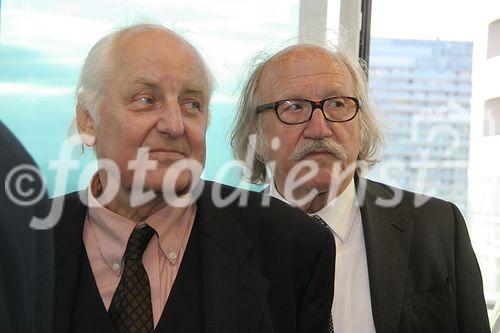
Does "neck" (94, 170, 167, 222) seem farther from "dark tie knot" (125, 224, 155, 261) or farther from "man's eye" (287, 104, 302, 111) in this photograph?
"man's eye" (287, 104, 302, 111)

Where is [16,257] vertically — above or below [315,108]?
below


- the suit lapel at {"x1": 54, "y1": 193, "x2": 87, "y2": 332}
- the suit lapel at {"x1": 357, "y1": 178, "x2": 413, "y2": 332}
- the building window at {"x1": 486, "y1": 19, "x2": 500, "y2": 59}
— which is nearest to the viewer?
the suit lapel at {"x1": 54, "y1": 193, "x2": 87, "y2": 332}

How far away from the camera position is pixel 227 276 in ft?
4.28

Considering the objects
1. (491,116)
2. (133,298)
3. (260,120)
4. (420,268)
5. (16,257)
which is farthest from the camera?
(491,116)

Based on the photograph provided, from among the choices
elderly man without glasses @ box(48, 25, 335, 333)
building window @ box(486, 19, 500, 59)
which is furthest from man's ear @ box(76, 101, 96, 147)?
building window @ box(486, 19, 500, 59)

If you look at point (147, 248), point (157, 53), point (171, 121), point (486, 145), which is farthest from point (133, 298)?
point (486, 145)

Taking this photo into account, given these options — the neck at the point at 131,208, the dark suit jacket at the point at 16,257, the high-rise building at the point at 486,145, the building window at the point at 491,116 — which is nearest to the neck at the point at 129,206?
the neck at the point at 131,208

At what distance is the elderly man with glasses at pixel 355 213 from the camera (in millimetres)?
1711

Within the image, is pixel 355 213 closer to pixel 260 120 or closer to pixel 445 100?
pixel 260 120

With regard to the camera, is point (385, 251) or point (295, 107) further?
point (295, 107)

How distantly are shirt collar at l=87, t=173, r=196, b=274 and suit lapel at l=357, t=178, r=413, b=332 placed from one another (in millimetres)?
574

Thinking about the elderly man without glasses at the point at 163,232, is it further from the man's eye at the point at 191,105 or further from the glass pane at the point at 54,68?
the glass pane at the point at 54,68

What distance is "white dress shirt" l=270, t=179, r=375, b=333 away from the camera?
1.70 meters

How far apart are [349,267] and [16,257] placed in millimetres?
1353
